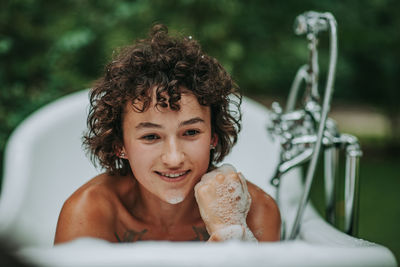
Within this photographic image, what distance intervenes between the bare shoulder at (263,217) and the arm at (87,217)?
390mm

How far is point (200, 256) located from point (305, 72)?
1237mm

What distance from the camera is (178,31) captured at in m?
2.57

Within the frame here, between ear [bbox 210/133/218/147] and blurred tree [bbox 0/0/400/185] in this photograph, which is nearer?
ear [bbox 210/133/218/147]

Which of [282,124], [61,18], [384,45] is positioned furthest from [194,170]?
[384,45]

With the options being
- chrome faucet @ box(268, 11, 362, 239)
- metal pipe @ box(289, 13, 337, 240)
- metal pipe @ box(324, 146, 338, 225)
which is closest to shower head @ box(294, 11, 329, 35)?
chrome faucet @ box(268, 11, 362, 239)

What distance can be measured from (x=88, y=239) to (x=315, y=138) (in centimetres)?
94

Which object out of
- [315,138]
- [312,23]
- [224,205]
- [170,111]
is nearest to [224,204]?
[224,205]

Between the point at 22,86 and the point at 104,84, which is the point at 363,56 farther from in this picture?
the point at 104,84

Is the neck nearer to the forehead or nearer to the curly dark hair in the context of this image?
the curly dark hair

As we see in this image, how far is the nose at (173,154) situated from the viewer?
1.00 meters

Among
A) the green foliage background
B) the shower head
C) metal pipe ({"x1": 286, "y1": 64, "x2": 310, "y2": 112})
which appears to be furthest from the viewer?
the green foliage background

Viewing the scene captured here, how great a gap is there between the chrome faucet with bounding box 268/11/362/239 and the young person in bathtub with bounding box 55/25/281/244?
0.26 metres

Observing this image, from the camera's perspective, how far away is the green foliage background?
8.20ft

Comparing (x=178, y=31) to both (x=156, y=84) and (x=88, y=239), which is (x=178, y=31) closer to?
(x=156, y=84)
